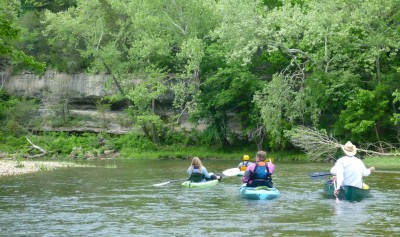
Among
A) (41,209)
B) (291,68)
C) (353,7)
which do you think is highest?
(353,7)

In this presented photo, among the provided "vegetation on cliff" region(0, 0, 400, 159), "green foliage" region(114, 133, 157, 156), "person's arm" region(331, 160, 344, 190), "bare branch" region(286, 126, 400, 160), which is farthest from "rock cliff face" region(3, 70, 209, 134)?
"person's arm" region(331, 160, 344, 190)

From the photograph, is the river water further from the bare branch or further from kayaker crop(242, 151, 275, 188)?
the bare branch

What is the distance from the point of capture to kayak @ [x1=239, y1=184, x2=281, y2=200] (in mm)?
20234

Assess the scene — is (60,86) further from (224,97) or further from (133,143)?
(224,97)

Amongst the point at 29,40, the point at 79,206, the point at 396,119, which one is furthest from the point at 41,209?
the point at 29,40

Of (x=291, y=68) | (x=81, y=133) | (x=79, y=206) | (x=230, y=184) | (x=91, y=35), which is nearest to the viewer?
(x=79, y=206)

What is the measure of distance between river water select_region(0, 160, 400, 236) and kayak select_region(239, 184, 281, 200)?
252 mm

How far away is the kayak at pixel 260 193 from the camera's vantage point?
20.2 meters

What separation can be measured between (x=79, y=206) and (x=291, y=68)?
96.2 ft

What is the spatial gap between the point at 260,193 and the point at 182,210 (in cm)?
299

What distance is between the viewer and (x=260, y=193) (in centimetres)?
2025

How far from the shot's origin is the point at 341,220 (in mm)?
15945

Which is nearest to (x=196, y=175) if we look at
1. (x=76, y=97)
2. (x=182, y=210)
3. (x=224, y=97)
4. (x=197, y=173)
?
(x=197, y=173)

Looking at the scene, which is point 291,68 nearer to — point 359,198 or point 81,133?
point 81,133
